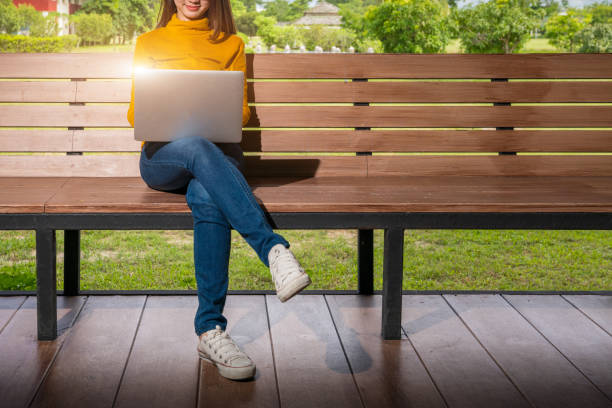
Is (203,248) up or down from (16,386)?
up

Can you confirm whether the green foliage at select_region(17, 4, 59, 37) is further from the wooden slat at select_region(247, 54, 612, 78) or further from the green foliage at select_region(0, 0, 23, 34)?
the wooden slat at select_region(247, 54, 612, 78)

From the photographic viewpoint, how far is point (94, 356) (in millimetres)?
2330

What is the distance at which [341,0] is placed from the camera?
35000 mm

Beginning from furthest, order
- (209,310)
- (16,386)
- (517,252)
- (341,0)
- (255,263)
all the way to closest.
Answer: (341,0) < (517,252) < (255,263) < (209,310) < (16,386)

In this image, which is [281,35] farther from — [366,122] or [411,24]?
[366,122]

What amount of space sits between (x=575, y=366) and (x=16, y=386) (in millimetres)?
1582

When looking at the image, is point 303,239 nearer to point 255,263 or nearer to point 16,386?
point 255,263

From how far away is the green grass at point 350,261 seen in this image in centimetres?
470

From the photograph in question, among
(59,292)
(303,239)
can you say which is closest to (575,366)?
(59,292)

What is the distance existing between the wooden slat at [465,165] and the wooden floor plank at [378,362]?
0.52 meters

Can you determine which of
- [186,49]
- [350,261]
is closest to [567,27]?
[350,261]

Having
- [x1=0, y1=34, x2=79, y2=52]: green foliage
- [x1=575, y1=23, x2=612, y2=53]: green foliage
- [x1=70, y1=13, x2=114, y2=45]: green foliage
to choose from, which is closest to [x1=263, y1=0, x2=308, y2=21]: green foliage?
[x1=70, y1=13, x2=114, y2=45]: green foliage

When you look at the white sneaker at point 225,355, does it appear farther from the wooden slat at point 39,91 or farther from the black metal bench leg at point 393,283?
the wooden slat at point 39,91

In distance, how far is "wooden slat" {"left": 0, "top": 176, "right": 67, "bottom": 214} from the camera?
2268 mm
